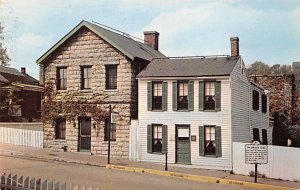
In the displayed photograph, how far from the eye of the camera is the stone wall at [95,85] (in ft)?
66.7

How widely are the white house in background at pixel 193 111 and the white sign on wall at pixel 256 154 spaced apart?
256 cm

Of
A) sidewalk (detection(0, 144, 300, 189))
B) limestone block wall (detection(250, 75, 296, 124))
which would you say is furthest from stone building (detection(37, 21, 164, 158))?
limestone block wall (detection(250, 75, 296, 124))

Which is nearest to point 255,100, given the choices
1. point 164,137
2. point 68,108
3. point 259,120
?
point 259,120

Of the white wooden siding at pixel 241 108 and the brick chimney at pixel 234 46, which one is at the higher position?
the brick chimney at pixel 234 46

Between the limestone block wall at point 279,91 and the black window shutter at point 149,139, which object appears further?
the limestone block wall at point 279,91

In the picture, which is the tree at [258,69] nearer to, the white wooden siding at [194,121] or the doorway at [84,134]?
the white wooden siding at [194,121]

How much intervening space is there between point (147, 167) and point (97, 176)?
11.7 ft

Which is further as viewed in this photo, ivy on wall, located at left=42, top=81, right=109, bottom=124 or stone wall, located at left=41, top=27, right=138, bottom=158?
ivy on wall, located at left=42, top=81, right=109, bottom=124

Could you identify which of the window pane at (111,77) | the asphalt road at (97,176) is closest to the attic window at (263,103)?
the window pane at (111,77)

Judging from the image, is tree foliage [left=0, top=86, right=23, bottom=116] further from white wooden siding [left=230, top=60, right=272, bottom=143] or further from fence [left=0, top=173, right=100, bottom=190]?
fence [left=0, top=173, right=100, bottom=190]

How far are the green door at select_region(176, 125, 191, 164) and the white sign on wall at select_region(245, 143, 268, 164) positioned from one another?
3916 mm

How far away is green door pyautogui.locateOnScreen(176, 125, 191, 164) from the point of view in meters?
A: 18.9

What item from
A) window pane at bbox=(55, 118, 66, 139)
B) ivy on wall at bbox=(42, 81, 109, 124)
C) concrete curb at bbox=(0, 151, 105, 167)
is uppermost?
ivy on wall at bbox=(42, 81, 109, 124)

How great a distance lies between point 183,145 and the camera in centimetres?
1900
